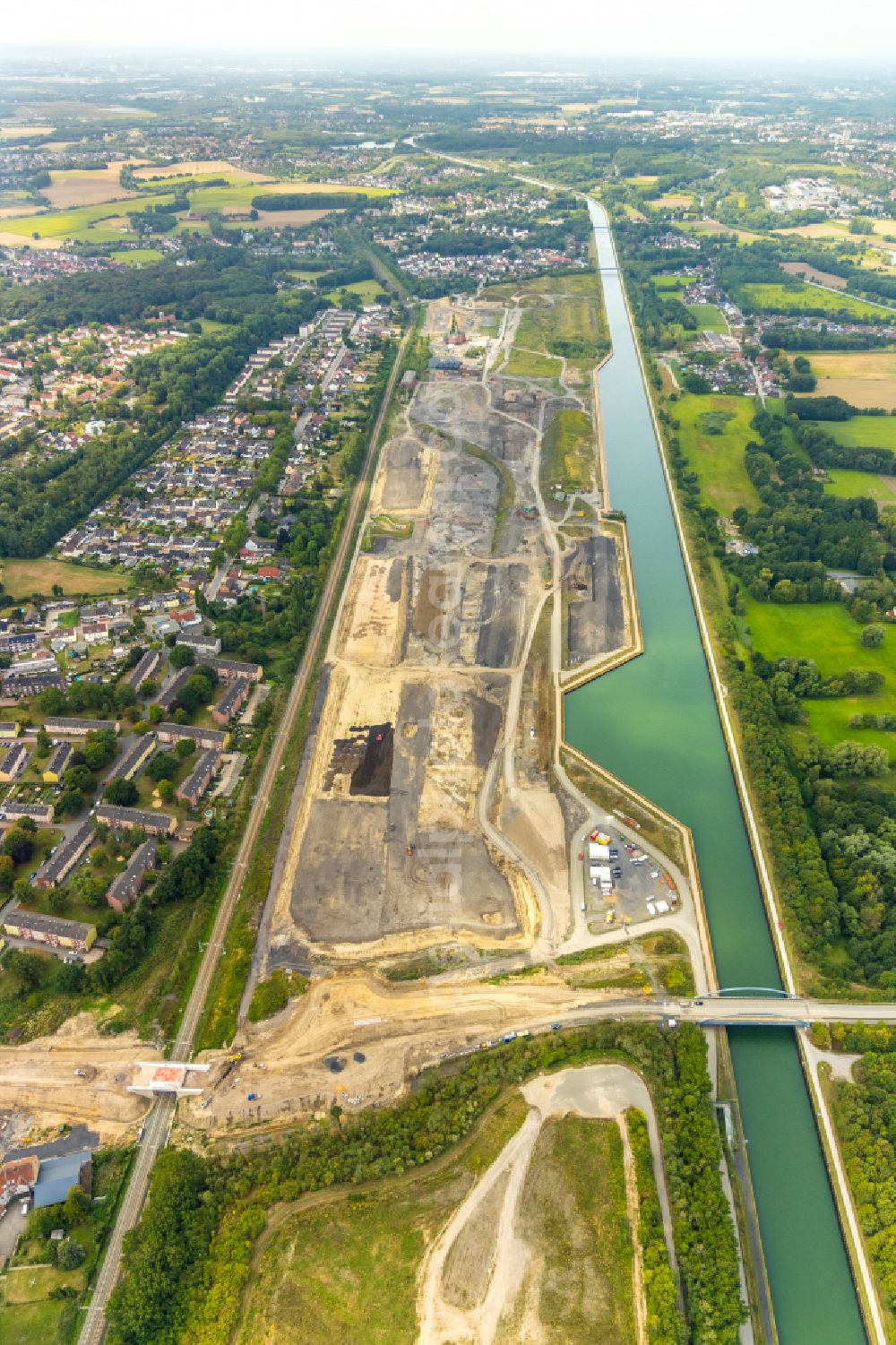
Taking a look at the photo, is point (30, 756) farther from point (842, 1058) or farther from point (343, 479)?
point (842, 1058)

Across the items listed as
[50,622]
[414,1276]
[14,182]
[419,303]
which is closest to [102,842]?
→ [50,622]

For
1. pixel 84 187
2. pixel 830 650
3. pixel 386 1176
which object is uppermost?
pixel 84 187

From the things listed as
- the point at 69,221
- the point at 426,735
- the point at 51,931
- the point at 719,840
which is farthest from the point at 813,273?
the point at 51,931

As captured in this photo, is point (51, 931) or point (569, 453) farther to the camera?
point (569, 453)

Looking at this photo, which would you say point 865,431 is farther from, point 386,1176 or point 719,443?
point 386,1176

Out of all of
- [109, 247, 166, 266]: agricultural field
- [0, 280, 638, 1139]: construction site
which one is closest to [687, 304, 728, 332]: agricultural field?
[0, 280, 638, 1139]: construction site

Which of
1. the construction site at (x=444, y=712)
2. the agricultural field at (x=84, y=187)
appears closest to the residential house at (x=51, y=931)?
the construction site at (x=444, y=712)
